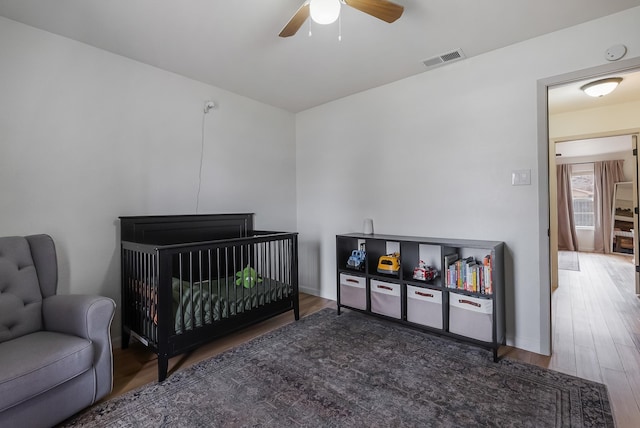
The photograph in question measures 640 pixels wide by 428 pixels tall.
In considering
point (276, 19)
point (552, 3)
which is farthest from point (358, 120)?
point (552, 3)

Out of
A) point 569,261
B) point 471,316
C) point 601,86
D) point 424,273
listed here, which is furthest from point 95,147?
point 569,261

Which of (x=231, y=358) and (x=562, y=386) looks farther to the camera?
(x=231, y=358)

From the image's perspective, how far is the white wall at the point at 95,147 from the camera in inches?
78.5

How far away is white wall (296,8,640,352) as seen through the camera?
7.33 ft

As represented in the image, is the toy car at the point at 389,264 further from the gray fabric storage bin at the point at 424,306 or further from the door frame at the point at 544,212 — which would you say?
the door frame at the point at 544,212

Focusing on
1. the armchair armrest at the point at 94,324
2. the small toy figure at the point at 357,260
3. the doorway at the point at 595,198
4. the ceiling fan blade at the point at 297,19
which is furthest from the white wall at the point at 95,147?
the doorway at the point at 595,198

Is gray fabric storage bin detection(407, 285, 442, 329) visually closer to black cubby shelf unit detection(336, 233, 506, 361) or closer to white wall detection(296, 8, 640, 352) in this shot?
black cubby shelf unit detection(336, 233, 506, 361)

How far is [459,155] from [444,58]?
84 cm

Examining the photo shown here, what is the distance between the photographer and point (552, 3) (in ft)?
6.07

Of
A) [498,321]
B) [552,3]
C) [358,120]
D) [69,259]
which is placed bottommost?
[498,321]

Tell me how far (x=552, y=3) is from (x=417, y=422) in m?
2.62

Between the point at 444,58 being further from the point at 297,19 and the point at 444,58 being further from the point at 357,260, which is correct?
the point at 357,260

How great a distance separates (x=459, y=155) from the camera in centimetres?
263

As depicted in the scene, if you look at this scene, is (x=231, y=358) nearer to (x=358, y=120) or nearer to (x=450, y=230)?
(x=450, y=230)
